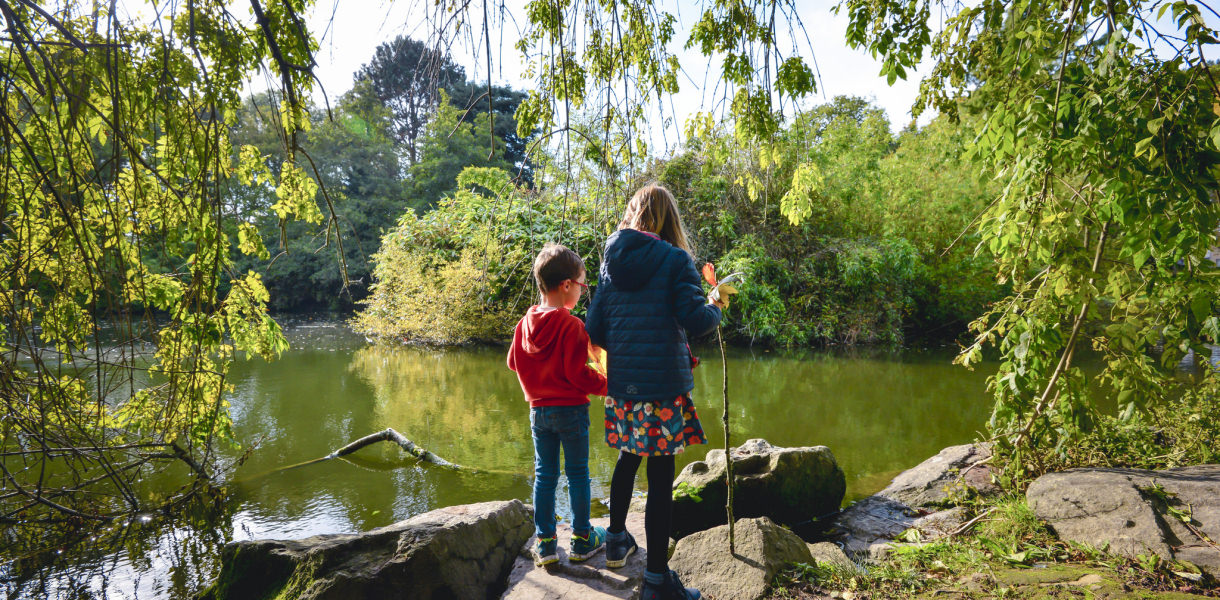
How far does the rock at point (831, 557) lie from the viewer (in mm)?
2586

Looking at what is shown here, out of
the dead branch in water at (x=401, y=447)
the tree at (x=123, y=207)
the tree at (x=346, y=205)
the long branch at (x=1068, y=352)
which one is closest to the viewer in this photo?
the tree at (x=123, y=207)

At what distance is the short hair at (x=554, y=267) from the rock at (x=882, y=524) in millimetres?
1947

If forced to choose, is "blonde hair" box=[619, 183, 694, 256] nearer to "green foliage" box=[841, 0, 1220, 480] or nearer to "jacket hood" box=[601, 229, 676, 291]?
"jacket hood" box=[601, 229, 676, 291]

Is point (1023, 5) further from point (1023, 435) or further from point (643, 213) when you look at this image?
point (1023, 435)

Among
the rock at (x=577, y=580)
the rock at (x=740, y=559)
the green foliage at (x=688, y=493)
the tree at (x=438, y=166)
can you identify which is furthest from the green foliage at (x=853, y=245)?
the tree at (x=438, y=166)

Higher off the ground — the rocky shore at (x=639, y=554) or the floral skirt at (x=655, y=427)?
the floral skirt at (x=655, y=427)

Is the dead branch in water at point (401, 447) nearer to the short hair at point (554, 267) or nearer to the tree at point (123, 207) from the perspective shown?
the tree at point (123, 207)

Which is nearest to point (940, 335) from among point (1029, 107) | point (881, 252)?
point (881, 252)

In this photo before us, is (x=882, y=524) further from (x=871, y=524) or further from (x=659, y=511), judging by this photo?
(x=659, y=511)

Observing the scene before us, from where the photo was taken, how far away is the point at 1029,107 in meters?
2.39

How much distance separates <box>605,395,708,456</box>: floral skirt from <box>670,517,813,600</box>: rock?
2.08ft

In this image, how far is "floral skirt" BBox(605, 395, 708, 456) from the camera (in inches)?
86.1

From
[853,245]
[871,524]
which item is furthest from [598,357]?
[853,245]

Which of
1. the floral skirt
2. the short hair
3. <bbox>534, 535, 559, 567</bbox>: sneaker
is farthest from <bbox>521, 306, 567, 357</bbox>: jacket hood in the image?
<bbox>534, 535, 559, 567</bbox>: sneaker
